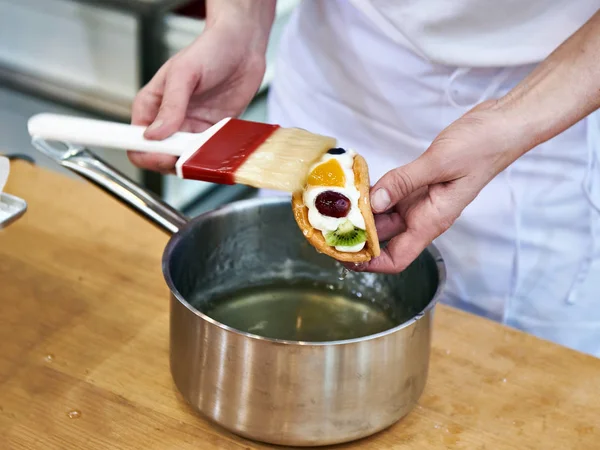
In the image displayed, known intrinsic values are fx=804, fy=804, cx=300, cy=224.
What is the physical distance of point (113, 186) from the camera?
84cm

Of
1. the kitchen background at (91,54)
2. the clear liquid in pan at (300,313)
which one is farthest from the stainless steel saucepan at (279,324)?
the kitchen background at (91,54)

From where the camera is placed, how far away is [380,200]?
73 cm

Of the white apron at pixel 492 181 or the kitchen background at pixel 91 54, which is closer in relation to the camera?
the white apron at pixel 492 181

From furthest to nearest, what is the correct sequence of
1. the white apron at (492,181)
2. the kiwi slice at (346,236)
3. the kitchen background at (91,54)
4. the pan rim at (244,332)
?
the kitchen background at (91,54) < the white apron at (492,181) < the kiwi slice at (346,236) < the pan rim at (244,332)

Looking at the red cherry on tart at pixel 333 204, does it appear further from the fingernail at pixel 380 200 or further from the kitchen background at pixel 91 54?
the kitchen background at pixel 91 54

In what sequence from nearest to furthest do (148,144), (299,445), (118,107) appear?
(299,445) → (148,144) → (118,107)

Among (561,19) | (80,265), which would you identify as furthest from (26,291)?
(561,19)

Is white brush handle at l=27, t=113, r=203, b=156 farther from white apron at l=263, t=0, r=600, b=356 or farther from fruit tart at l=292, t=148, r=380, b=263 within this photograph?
white apron at l=263, t=0, r=600, b=356

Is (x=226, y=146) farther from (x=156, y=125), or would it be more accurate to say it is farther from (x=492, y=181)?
(x=492, y=181)

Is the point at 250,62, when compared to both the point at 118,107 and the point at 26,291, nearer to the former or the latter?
the point at 26,291

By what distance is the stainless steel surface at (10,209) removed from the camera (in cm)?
75

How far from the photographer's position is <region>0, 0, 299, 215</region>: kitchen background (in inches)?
72.0

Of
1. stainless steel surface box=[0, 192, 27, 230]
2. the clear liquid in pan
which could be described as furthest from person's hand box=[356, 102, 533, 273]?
stainless steel surface box=[0, 192, 27, 230]

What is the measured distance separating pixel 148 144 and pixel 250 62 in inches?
9.6
